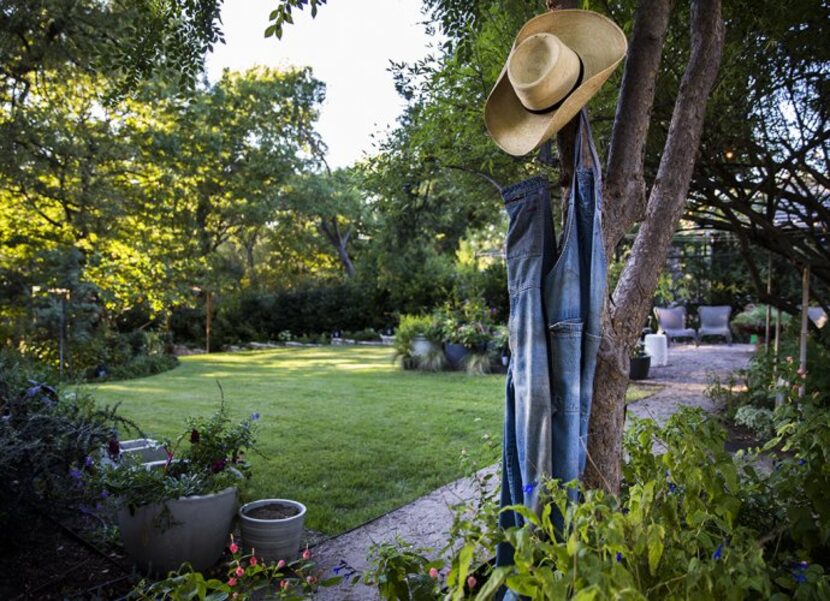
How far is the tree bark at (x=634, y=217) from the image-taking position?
1720 millimetres

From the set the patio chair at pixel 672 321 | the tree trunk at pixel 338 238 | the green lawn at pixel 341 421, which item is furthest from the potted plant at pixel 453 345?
the tree trunk at pixel 338 238

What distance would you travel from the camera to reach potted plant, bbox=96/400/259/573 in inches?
96.8

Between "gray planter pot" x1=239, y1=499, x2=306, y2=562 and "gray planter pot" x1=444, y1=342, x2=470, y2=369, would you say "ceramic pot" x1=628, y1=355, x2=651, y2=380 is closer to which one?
"gray planter pot" x1=444, y1=342, x2=470, y2=369

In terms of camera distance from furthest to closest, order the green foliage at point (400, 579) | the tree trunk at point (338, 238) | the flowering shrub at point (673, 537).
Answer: the tree trunk at point (338, 238) < the green foliage at point (400, 579) < the flowering shrub at point (673, 537)

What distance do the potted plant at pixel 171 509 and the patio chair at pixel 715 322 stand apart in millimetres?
12434

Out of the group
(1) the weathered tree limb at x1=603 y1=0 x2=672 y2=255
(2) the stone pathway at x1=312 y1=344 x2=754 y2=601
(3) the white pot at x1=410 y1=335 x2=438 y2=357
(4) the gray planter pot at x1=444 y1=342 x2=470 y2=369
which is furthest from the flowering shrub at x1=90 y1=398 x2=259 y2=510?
(3) the white pot at x1=410 y1=335 x2=438 y2=357

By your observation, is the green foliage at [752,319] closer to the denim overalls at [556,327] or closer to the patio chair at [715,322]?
the patio chair at [715,322]

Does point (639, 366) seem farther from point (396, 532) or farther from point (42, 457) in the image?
point (42, 457)

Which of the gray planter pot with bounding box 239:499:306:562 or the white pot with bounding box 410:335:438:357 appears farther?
the white pot with bounding box 410:335:438:357

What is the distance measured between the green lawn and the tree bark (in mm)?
1082

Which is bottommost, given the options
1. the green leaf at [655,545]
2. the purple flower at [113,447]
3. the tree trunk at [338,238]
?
the purple flower at [113,447]

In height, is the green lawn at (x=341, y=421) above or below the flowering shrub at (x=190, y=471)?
below

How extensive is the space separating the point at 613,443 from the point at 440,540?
1476 millimetres

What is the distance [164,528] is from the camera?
2426 mm
